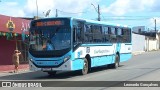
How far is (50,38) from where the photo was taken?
1852 cm

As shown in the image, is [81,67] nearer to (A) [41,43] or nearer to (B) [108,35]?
(A) [41,43]

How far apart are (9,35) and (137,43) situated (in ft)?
167

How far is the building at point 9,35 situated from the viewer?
1057 inches

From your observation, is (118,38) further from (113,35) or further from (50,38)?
(50,38)

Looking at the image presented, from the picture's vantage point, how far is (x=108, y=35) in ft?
76.8

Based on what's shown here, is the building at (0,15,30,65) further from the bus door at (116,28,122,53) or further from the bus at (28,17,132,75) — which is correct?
the bus at (28,17,132,75)

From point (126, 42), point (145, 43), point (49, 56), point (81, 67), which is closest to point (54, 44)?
point (49, 56)

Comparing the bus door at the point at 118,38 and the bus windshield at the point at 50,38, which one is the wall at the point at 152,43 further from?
the bus windshield at the point at 50,38

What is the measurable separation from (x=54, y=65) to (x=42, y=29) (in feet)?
6.42

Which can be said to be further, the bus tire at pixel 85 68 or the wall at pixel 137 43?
the wall at pixel 137 43

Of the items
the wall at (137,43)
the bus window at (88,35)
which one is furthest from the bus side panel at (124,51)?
the wall at (137,43)

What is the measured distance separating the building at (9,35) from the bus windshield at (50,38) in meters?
7.95

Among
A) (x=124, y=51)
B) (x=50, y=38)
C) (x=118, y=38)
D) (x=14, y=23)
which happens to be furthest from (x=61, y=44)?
(x=14, y=23)

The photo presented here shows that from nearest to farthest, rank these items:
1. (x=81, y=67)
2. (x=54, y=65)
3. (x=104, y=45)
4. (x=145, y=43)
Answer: (x=54, y=65), (x=81, y=67), (x=104, y=45), (x=145, y=43)
